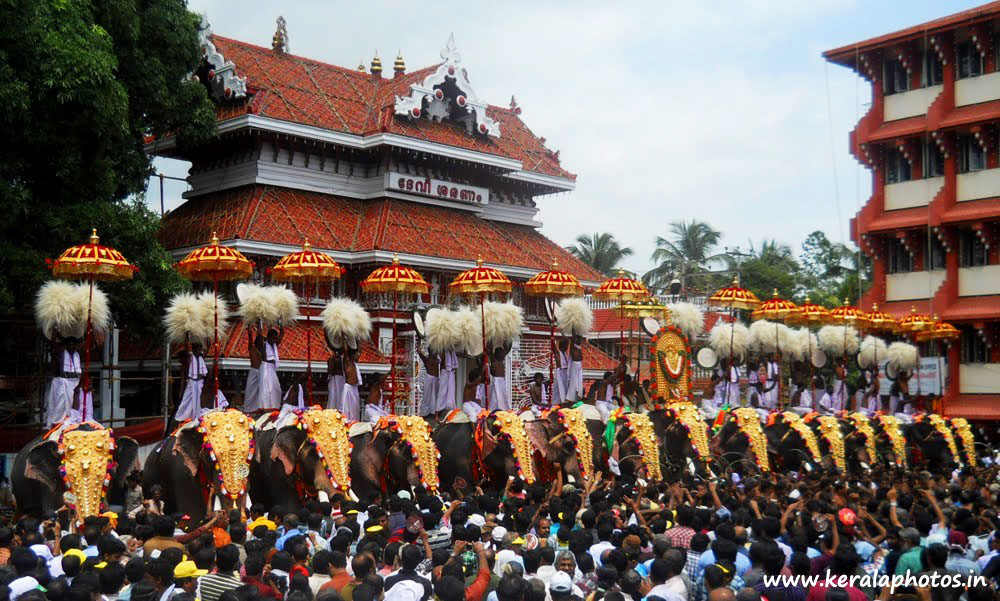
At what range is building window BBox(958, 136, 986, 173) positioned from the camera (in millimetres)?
30859

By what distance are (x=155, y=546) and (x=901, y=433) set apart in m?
18.7

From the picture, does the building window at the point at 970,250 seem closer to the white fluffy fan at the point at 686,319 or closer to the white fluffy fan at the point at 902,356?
the white fluffy fan at the point at 902,356

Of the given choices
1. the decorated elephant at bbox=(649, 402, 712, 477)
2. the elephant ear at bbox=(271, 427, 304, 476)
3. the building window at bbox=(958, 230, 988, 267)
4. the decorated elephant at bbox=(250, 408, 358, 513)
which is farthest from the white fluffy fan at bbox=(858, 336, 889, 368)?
the elephant ear at bbox=(271, 427, 304, 476)

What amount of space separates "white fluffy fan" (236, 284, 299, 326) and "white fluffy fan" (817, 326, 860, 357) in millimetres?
17506

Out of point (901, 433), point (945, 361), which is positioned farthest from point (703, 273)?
point (901, 433)

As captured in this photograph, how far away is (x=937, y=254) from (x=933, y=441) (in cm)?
1052

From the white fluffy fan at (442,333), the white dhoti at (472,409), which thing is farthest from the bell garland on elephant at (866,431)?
the white fluffy fan at (442,333)

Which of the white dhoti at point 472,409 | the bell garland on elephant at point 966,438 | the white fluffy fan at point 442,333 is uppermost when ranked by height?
the white fluffy fan at point 442,333

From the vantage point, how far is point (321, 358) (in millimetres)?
24734

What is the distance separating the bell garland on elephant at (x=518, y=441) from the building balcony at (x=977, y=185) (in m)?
20.3

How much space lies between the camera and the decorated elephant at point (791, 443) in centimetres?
2022

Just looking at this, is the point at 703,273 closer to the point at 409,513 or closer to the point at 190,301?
the point at 190,301

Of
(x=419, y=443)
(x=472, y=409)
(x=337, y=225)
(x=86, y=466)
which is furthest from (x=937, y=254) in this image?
(x=86, y=466)

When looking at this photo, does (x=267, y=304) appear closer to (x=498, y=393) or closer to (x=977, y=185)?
(x=498, y=393)
